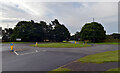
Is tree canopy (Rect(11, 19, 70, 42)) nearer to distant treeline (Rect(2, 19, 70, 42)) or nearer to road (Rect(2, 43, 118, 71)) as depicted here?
distant treeline (Rect(2, 19, 70, 42))

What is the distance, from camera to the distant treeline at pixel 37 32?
43.0 metres

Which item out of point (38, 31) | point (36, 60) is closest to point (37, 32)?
point (38, 31)

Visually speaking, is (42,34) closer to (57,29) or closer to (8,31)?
(57,29)

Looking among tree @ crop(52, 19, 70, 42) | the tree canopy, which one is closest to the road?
the tree canopy

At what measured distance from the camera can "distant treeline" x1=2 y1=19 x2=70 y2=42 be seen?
141 ft

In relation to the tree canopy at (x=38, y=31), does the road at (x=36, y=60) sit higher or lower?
lower

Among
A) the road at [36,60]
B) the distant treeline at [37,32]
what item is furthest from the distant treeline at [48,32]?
the road at [36,60]

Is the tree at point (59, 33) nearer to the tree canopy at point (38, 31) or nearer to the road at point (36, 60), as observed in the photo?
the tree canopy at point (38, 31)

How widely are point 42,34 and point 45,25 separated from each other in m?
6.00

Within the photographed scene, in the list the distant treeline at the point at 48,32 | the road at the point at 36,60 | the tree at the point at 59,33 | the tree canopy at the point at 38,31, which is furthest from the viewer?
the tree at the point at 59,33

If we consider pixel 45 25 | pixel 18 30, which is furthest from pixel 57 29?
pixel 18 30

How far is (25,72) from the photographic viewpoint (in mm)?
4086

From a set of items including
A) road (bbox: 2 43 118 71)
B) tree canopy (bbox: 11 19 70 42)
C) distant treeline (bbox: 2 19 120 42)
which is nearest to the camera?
road (bbox: 2 43 118 71)

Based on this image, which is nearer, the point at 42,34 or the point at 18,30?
the point at 18,30
